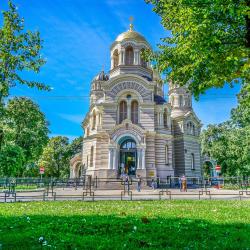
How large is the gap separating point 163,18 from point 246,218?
10229mm

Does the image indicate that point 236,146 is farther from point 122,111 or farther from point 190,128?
point 122,111

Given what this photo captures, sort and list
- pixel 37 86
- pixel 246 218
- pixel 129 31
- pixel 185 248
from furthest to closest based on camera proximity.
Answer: pixel 129 31, pixel 37 86, pixel 246 218, pixel 185 248

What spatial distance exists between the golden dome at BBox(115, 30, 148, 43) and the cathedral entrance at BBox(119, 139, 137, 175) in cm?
1657

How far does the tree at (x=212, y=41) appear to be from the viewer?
31.4 feet

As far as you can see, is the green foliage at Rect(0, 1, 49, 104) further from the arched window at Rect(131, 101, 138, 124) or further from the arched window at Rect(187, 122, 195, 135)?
the arched window at Rect(187, 122, 195, 135)

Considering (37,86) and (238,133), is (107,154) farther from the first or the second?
(37,86)

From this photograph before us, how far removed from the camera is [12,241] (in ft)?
20.5

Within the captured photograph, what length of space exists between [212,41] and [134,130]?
989 inches

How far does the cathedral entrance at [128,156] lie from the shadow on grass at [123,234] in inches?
1032

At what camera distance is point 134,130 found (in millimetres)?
34656

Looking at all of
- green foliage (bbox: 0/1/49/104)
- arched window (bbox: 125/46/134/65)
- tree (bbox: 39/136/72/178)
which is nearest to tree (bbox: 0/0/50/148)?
green foliage (bbox: 0/1/49/104)

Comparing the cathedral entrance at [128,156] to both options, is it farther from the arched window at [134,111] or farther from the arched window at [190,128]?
the arched window at [190,128]

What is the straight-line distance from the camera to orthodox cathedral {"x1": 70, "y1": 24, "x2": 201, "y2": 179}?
114 feet

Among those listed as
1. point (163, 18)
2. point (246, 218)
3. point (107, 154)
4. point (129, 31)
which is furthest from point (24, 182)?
point (246, 218)
